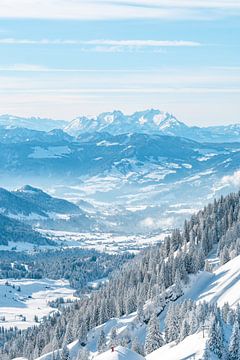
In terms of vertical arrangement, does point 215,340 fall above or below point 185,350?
above

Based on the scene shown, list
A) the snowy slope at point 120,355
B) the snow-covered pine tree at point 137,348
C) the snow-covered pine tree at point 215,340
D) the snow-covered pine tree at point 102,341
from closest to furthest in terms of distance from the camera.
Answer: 1. the snow-covered pine tree at point 215,340
2. the snowy slope at point 120,355
3. the snow-covered pine tree at point 137,348
4. the snow-covered pine tree at point 102,341

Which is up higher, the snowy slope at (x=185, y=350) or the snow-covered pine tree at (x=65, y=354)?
the snowy slope at (x=185, y=350)

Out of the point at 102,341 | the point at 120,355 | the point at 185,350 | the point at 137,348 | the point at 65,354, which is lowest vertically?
the point at 65,354

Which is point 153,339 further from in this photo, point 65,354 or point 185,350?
point 185,350

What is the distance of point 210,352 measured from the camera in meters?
126

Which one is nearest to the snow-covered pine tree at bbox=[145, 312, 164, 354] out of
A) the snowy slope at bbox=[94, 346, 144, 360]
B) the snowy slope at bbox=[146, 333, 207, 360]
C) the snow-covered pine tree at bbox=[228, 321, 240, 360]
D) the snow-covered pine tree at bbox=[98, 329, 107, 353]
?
the snowy slope at bbox=[146, 333, 207, 360]

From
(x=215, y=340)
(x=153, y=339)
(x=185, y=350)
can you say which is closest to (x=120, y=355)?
(x=185, y=350)

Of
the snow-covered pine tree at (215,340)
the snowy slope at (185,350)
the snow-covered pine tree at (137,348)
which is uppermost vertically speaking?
the snow-covered pine tree at (215,340)

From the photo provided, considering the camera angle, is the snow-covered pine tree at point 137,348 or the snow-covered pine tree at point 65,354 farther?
the snow-covered pine tree at point 65,354

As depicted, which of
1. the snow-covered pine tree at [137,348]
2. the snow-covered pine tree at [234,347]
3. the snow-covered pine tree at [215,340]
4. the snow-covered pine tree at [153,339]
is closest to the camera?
the snow-covered pine tree at [215,340]

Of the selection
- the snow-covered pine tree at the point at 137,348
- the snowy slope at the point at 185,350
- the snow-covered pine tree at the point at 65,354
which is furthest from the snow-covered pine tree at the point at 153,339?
the snow-covered pine tree at the point at 65,354

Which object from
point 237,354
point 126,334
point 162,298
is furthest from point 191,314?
point 162,298

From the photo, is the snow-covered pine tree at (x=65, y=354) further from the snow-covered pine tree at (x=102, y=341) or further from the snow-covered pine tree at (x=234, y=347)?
the snow-covered pine tree at (x=234, y=347)

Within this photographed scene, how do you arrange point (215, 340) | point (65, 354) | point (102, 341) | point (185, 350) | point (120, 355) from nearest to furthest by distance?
1. point (215, 340)
2. point (185, 350)
3. point (120, 355)
4. point (65, 354)
5. point (102, 341)
